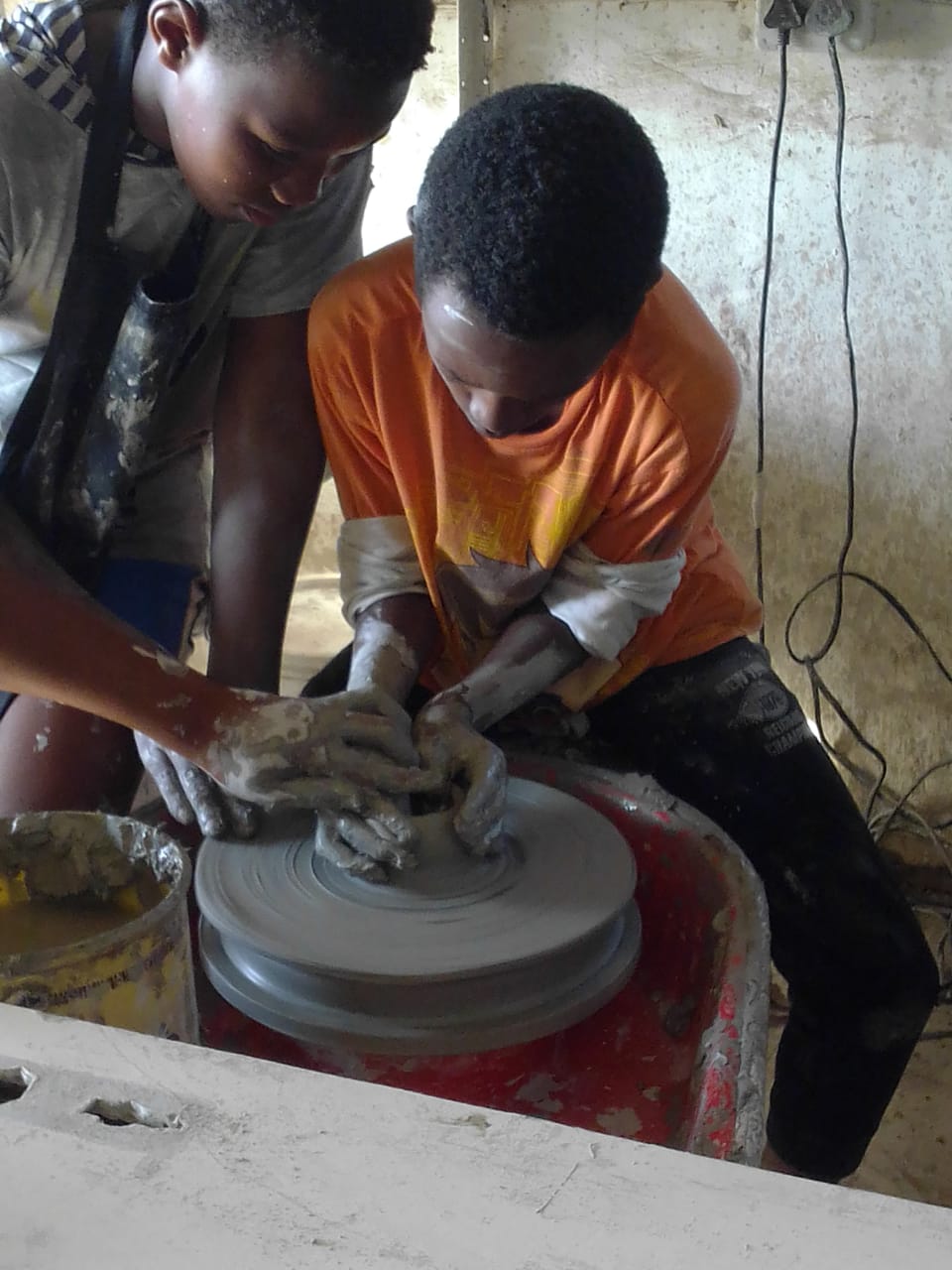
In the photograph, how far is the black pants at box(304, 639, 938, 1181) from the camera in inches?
61.2

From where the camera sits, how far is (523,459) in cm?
158

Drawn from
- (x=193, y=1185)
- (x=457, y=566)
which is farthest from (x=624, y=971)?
(x=193, y=1185)

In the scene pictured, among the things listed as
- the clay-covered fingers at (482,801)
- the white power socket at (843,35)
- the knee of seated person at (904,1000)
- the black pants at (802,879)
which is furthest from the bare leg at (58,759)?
the white power socket at (843,35)

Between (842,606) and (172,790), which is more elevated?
(172,790)

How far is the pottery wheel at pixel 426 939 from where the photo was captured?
45.6 inches

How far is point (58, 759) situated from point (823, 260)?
1939mm

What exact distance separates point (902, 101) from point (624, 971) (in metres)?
2.00

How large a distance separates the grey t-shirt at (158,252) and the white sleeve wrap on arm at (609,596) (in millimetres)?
562

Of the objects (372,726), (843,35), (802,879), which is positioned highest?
(843,35)

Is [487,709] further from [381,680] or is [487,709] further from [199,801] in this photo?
[199,801]

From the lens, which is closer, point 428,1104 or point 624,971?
point 428,1104

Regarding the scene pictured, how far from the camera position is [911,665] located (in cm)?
281

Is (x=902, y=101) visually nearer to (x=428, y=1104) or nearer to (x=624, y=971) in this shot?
(x=624, y=971)

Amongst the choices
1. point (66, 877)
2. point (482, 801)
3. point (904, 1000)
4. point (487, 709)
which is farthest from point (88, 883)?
point (904, 1000)
